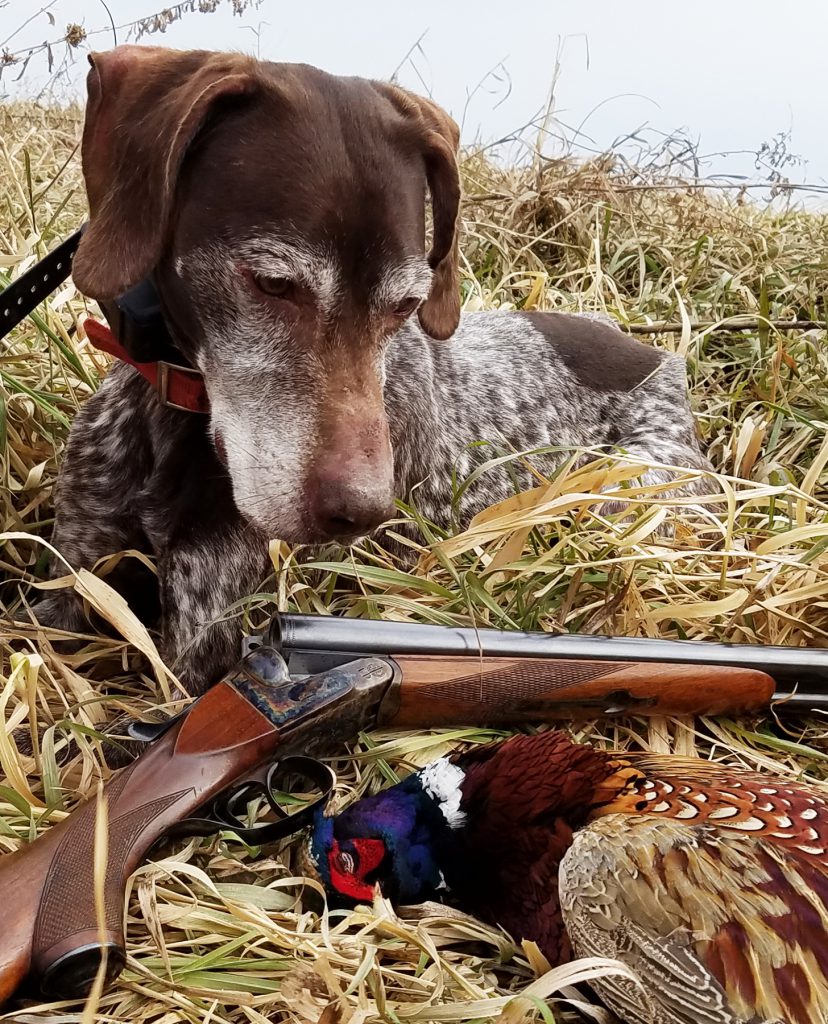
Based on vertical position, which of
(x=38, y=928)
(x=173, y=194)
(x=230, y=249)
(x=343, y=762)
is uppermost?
(x=173, y=194)

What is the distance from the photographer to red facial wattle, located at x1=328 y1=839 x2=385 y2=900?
2037 millimetres

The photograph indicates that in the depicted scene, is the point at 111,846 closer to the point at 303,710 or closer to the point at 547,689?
the point at 303,710

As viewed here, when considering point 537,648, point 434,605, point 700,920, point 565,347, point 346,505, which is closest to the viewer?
point 700,920

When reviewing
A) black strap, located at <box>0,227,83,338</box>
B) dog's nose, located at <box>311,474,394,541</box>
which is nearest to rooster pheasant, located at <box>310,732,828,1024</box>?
dog's nose, located at <box>311,474,394,541</box>

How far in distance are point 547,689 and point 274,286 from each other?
1.16 meters

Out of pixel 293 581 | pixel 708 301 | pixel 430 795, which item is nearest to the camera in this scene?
pixel 430 795

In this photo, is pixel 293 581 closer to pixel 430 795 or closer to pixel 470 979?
pixel 430 795

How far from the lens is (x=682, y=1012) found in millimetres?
1723

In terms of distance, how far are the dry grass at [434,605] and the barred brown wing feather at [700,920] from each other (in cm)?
15

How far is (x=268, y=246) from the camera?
2.17m

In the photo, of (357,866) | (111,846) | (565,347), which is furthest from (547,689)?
(565,347)

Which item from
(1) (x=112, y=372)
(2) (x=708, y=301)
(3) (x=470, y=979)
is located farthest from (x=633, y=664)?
(2) (x=708, y=301)

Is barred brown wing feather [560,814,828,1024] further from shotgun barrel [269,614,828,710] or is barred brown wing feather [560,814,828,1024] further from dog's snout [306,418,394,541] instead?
dog's snout [306,418,394,541]

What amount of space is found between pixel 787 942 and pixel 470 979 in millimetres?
609
